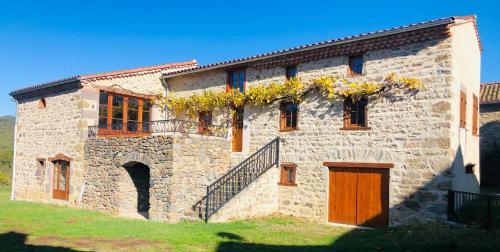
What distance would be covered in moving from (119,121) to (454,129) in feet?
41.3

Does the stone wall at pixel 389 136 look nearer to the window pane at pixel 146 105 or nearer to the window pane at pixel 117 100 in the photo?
the window pane at pixel 146 105

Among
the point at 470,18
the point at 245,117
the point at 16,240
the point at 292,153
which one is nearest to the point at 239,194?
the point at 292,153

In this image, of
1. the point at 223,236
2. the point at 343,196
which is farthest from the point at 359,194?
the point at 223,236

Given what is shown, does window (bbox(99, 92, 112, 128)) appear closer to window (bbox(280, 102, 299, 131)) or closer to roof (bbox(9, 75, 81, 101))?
roof (bbox(9, 75, 81, 101))

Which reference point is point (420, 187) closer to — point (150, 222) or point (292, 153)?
point (292, 153)

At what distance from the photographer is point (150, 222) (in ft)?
40.4

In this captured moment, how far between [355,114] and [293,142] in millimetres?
2412

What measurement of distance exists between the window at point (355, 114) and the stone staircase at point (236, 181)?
8.95 feet

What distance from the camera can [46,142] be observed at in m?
17.5

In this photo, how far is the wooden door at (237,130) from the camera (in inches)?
612

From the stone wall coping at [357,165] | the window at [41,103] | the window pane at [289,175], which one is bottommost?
the window pane at [289,175]

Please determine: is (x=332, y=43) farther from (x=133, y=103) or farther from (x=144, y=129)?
(x=133, y=103)

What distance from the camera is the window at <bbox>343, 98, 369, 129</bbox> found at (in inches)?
485

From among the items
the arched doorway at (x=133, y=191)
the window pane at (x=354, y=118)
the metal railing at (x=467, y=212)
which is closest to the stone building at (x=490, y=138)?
the metal railing at (x=467, y=212)
